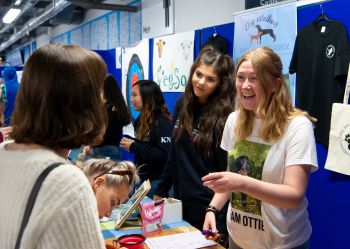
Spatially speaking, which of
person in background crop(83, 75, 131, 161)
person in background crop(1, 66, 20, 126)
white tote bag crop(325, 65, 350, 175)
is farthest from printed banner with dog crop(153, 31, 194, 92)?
white tote bag crop(325, 65, 350, 175)

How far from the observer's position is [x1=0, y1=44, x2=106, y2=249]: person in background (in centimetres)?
71

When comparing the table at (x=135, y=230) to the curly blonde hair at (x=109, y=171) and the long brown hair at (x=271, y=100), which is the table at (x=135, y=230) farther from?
the long brown hair at (x=271, y=100)

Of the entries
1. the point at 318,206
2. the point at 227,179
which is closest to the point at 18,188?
the point at 227,179

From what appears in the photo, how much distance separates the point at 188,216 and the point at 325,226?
4.08ft

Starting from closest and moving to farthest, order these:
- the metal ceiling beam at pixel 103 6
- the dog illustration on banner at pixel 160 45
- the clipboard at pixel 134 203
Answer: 1. the clipboard at pixel 134 203
2. the dog illustration on banner at pixel 160 45
3. the metal ceiling beam at pixel 103 6

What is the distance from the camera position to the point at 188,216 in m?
1.93

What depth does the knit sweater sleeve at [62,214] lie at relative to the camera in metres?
0.70

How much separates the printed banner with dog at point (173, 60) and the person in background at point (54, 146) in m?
3.18

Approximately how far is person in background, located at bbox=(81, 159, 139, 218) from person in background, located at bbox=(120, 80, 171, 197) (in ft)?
2.93

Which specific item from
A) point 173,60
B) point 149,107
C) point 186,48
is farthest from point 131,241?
point 173,60

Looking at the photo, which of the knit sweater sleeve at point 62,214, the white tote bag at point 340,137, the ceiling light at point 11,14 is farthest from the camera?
the ceiling light at point 11,14

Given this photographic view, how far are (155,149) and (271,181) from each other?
4.42ft

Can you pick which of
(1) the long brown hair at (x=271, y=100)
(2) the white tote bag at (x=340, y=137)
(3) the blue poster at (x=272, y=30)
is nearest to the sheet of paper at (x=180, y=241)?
(1) the long brown hair at (x=271, y=100)

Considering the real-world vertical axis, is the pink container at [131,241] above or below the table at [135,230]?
above
